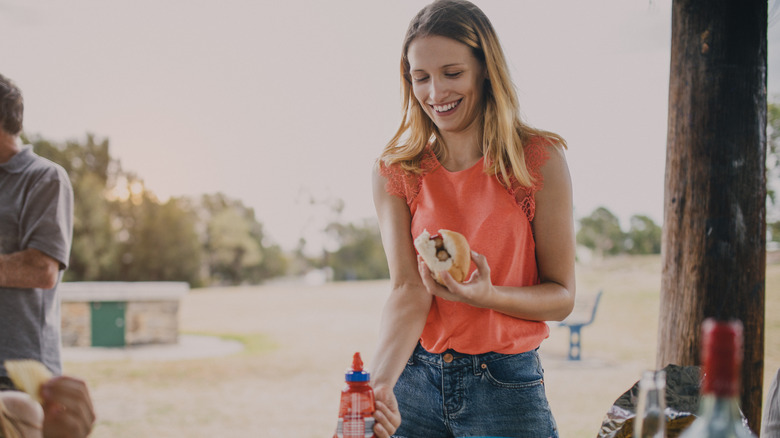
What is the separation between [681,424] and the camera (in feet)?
3.43

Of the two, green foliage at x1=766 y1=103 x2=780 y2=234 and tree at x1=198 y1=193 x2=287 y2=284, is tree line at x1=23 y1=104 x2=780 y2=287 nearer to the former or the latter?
tree at x1=198 y1=193 x2=287 y2=284

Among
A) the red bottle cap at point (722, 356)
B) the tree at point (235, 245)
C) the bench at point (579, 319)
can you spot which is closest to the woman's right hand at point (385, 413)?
the red bottle cap at point (722, 356)

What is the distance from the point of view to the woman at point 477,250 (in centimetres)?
135

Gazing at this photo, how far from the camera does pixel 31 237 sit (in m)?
1.92

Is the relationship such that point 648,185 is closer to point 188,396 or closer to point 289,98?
point 188,396

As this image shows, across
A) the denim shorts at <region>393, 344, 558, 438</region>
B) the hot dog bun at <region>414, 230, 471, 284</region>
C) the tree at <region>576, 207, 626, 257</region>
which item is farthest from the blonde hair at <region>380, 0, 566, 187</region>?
the tree at <region>576, 207, 626, 257</region>

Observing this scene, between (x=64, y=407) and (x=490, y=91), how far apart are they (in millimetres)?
1089

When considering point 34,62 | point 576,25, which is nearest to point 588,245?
point 576,25

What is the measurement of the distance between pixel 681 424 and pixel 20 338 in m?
1.78

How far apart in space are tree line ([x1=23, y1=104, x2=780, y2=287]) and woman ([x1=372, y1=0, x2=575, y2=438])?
1142 centimetres

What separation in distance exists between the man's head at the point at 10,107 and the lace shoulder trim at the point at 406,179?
4.02 feet

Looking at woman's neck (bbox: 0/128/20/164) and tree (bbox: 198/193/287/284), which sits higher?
woman's neck (bbox: 0/128/20/164)

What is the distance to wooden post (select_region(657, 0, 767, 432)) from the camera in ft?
6.31

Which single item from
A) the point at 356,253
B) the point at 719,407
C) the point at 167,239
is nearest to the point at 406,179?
the point at 719,407
